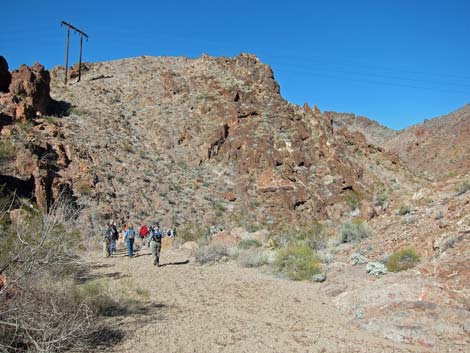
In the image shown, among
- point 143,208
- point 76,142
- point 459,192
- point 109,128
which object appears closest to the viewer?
point 459,192

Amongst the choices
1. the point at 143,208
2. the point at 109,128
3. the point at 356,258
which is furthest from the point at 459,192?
the point at 109,128

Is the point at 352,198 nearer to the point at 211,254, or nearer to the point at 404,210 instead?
the point at 404,210

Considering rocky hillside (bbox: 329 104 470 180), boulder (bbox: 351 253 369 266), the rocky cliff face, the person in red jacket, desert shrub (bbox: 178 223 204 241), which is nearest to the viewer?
boulder (bbox: 351 253 369 266)

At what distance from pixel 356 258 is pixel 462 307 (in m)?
4.27

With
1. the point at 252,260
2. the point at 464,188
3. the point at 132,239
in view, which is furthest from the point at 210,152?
the point at 464,188

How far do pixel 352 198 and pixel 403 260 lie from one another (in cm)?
2048

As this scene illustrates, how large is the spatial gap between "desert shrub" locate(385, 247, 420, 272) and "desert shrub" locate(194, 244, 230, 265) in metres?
6.49

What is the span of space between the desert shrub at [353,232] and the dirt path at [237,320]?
397 cm

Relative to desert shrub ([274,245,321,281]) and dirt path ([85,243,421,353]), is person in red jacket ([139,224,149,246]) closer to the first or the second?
dirt path ([85,243,421,353])

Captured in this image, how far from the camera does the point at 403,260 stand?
9.99m

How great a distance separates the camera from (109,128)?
3188cm

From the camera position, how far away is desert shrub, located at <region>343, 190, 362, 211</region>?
29.1 metres

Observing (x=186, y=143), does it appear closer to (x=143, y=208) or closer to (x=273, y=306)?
(x=143, y=208)

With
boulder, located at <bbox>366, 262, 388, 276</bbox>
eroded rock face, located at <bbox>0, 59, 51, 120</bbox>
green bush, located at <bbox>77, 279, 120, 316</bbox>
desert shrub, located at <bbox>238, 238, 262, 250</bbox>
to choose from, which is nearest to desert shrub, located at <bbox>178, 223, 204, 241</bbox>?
desert shrub, located at <bbox>238, 238, 262, 250</bbox>
